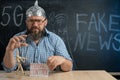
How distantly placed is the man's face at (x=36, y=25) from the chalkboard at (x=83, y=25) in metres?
0.75

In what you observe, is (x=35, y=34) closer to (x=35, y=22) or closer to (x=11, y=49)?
(x=35, y=22)

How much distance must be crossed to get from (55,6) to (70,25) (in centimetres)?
34

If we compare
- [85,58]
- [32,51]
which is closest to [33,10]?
[32,51]

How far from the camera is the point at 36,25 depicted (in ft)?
8.85

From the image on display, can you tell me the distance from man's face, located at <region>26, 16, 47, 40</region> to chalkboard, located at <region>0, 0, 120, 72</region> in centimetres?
75

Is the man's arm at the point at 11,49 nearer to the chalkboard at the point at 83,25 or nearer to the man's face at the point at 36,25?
the man's face at the point at 36,25

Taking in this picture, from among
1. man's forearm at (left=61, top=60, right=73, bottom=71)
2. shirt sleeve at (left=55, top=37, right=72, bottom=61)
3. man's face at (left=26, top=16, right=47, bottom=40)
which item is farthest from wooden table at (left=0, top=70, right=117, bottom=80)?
man's face at (left=26, top=16, right=47, bottom=40)

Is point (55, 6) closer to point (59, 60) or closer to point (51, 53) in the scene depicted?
point (51, 53)

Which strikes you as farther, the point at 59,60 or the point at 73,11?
the point at 73,11

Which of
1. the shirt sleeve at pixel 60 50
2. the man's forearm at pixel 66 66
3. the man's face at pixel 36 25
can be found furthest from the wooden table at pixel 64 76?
Answer: the man's face at pixel 36 25

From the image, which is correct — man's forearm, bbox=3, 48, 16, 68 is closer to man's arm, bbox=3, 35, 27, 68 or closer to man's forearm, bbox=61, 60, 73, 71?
man's arm, bbox=3, 35, 27, 68

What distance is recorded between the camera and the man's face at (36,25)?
2703mm

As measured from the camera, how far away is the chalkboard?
11.6 feet

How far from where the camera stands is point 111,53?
3.57m
